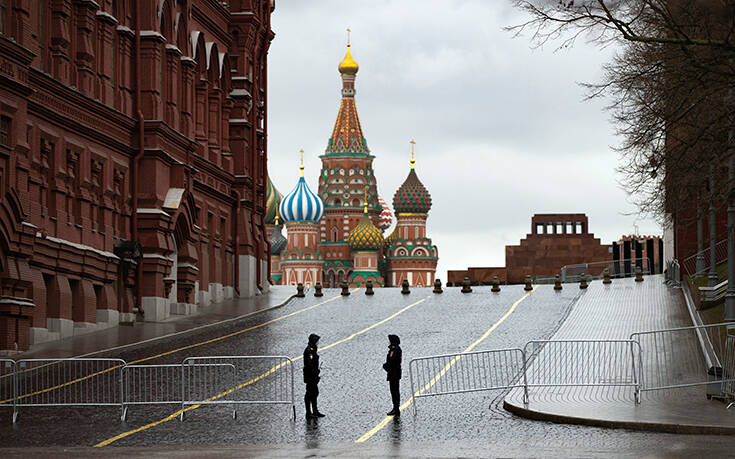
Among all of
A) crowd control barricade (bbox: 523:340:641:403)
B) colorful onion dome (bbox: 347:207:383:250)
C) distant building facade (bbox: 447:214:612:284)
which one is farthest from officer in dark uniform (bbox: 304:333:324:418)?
colorful onion dome (bbox: 347:207:383:250)

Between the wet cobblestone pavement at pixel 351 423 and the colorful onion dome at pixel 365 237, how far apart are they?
380 ft

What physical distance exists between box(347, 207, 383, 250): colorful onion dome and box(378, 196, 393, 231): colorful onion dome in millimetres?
11892

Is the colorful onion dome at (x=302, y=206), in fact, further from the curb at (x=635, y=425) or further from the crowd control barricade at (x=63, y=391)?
the curb at (x=635, y=425)

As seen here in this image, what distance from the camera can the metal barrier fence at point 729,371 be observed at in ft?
70.6

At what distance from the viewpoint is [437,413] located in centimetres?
2175

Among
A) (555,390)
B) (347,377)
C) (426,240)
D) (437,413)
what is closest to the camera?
(437,413)

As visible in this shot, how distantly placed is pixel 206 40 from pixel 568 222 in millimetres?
51685

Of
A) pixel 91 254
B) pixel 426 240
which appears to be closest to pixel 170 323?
pixel 91 254

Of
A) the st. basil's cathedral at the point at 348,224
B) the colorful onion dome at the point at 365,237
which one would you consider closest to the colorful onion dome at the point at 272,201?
the st. basil's cathedral at the point at 348,224

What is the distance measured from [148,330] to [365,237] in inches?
4489

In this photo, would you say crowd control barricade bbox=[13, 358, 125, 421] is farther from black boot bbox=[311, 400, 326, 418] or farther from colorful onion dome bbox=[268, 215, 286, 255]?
colorful onion dome bbox=[268, 215, 286, 255]

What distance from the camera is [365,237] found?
502ft

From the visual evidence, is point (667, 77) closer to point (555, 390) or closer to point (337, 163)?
point (555, 390)

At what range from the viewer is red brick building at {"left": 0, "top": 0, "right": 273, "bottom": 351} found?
109ft
